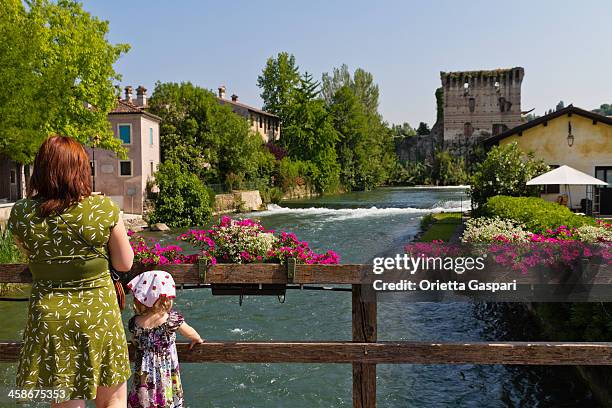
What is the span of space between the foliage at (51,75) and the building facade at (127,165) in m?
5.96

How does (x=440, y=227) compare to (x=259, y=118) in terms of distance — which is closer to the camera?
(x=440, y=227)

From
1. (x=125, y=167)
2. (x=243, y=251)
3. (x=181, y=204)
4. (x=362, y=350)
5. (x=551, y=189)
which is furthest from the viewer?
(x=125, y=167)

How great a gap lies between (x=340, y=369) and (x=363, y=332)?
6.54 metres

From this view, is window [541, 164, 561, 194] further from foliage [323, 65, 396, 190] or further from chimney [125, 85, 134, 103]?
foliage [323, 65, 396, 190]

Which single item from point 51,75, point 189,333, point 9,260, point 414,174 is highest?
point 51,75

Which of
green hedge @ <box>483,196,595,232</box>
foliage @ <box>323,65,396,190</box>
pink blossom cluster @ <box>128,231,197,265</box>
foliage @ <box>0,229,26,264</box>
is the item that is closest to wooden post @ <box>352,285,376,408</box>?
pink blossom cluster @ <box>128,231,197,265</box>

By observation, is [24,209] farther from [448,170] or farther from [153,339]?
[448,170]

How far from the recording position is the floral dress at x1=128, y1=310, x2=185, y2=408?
13.3ft

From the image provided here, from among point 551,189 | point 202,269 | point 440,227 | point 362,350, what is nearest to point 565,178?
point 551,189

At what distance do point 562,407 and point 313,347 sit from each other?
5.82 metres

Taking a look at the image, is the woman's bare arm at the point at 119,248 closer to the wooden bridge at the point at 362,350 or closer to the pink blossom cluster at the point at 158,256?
the wooden bridge at the point at 362,350

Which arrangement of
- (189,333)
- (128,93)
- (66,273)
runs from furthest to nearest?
1. (128,93)
2. (189,333)
3. (66,273)

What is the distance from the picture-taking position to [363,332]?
16.0 feet

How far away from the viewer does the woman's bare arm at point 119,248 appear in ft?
11.6
